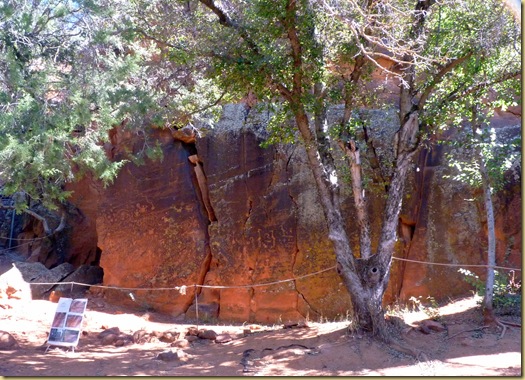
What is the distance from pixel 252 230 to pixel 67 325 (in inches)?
167

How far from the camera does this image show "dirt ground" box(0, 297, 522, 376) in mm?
6855

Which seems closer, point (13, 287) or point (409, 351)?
point (409, 351)

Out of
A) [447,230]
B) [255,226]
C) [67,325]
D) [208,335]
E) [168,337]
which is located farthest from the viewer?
[255,226]

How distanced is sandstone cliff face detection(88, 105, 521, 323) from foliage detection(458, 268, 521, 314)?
2.88 feet

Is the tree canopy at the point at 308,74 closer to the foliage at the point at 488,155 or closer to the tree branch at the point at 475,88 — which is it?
the tree branch at the point at 475,88

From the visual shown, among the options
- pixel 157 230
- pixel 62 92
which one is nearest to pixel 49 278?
pixel 157 230

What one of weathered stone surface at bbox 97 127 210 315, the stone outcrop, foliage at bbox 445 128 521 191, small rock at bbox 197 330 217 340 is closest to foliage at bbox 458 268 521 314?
the stone outcrop

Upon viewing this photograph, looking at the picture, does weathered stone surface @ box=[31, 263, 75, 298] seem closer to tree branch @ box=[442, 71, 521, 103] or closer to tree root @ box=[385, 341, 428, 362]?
tree root @ box=[385, 341, 428, 362]

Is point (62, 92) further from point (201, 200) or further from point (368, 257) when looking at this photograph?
point (368, 257)

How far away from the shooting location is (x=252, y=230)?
11516mm

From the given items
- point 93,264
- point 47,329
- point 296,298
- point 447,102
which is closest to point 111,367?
point 47,329

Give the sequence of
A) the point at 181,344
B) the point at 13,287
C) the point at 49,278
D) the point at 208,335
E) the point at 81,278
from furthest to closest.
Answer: the point at 81,278, the point at 49,278, the point at 13,287, the point at 208,335, the point at 181,344

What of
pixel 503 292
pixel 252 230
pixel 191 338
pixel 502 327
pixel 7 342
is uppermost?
pixel 252 230

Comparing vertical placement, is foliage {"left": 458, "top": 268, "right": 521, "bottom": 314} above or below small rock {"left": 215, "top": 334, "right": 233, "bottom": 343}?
above
